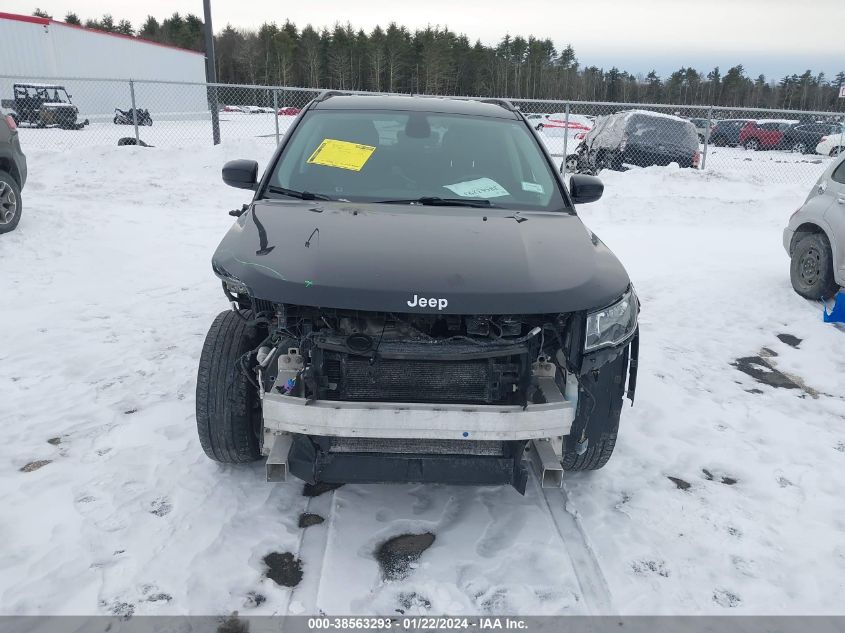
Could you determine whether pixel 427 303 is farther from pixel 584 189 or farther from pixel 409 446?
pixel 584 189

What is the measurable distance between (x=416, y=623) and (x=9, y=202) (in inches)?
280

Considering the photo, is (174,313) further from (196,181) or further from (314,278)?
(196,181)

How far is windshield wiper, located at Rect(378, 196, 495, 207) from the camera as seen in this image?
324 centimetres

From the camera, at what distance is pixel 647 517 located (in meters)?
2.92

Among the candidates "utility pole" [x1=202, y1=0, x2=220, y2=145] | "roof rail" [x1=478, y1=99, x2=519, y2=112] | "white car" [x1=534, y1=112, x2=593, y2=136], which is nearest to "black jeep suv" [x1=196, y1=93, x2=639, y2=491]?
"roof rail" [x1=478, y1=99, x2=519, y2=112]

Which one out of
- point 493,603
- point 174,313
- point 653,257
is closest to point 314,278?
point 493,603

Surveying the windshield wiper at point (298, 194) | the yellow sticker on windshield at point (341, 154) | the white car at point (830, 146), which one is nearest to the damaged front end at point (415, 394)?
the windshield wiper at point (298, 194)

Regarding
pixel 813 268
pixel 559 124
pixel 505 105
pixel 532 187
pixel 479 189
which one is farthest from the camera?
pixel 559 124

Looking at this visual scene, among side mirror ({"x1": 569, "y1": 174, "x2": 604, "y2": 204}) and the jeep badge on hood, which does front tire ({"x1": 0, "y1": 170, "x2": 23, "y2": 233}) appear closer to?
side mirror ({"x1": 569, "y1": 174, "x2": 604, "y2": 204})

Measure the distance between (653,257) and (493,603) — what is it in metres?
6.67

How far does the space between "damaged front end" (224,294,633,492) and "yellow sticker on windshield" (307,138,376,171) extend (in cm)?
120

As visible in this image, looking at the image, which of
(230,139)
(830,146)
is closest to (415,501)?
(230,139)

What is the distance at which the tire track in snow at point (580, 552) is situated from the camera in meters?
2.39

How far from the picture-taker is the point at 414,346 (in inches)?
95.0
